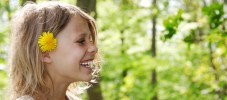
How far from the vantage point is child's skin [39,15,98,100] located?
250cm

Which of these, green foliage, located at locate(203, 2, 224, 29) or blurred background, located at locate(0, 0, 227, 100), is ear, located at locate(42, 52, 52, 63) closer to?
blurred background, located at locate(0, 0, 227, 100)

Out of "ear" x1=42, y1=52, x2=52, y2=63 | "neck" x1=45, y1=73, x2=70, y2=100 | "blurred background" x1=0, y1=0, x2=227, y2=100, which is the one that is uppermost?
"ear" x1=42, y1=52, x2=52, y2=63

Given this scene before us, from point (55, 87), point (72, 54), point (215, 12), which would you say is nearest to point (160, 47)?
point (215, 12)

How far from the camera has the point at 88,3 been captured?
15.2ft

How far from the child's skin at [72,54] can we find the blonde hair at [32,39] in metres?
0.04

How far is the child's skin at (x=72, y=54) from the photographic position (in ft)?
8.20

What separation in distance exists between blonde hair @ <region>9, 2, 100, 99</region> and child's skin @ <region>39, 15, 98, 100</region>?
0.12 feet

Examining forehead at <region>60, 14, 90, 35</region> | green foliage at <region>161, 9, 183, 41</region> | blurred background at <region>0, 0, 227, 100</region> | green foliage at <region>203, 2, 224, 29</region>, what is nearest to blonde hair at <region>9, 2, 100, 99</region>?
forehead at <region>60, 14, 90, 35</region>

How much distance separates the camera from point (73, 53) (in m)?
2.50

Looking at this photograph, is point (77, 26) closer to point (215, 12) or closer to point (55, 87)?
point (55, 87)

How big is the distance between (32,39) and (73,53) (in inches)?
10.2

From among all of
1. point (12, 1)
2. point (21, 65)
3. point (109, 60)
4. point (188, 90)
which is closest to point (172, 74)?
point (109, 60)

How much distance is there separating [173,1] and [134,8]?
8.19ft

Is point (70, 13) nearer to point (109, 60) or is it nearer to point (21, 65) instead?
point (21, 65)
